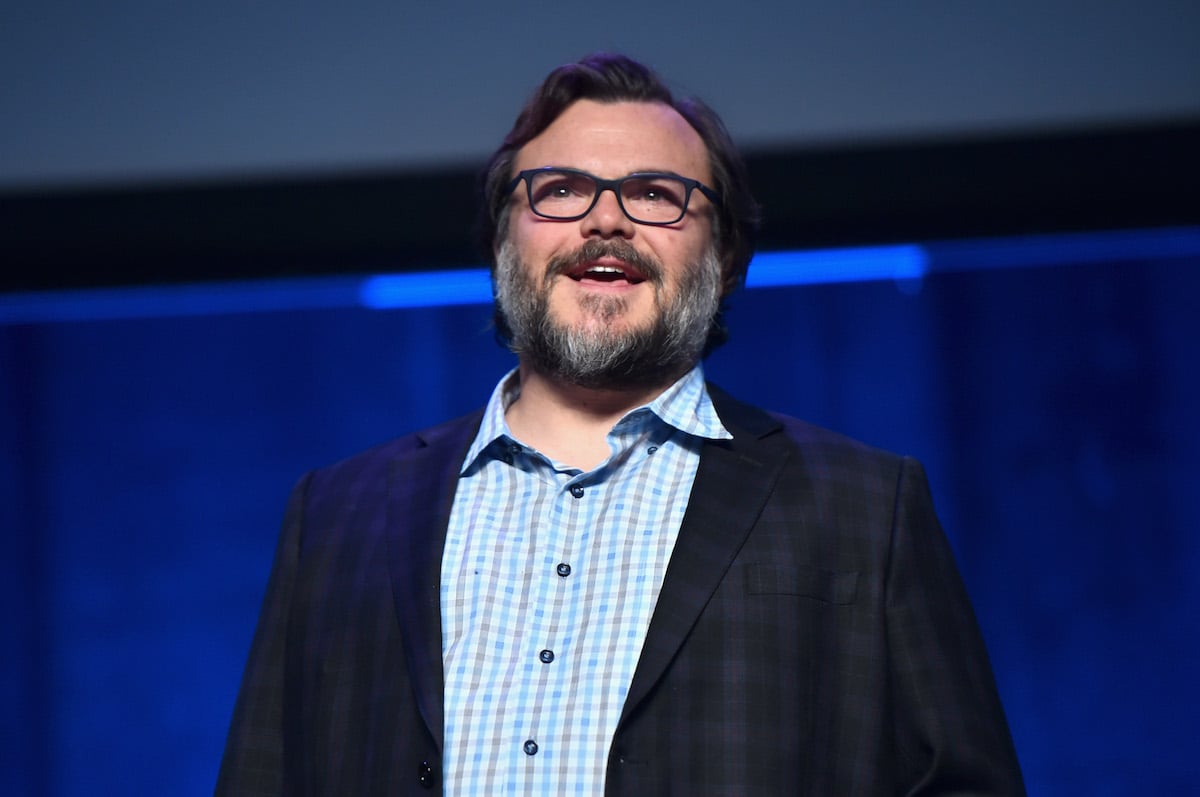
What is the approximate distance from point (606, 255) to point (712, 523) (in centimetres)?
37

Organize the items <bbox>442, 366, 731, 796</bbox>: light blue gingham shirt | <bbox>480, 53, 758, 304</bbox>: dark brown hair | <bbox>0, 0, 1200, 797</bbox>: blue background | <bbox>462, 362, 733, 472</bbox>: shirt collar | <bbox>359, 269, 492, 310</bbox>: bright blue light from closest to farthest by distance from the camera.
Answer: <bbox>442, 366, 731, 796</bbox>: light blue gingham shirt < <bbox>462, 362, 733, 472</bbox>: shirt collar < <bbox>480, 53, 758, 304</bbox>: dark brown hair < <bbox>0, 0, 1200, 797</bbox>: blue background < <bbox>359, 269, 492, 310</bbox>: bright blue light

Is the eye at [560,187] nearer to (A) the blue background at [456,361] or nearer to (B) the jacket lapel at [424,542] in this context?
(B) the jacket lapel at [424,542]

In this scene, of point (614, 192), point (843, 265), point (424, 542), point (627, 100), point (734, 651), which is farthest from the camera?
point (843, 265)

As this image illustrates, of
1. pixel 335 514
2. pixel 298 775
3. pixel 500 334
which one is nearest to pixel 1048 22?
pixel 500 334

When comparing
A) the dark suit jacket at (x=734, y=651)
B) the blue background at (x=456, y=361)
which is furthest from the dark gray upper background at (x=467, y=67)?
the dark suit jacket at (x=734, y=651)

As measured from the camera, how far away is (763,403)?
258cm

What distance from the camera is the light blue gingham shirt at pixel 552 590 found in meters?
1.44

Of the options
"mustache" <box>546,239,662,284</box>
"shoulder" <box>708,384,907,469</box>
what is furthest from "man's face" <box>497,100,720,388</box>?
"shoulder" <box>708,384,907,469</box>

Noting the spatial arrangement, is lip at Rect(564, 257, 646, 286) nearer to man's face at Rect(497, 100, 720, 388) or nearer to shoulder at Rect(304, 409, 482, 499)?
man's face at Rect(497, 100, 720, 388)

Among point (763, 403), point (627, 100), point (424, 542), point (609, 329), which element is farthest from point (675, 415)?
point (763, 403)

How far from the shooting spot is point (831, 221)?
254cm

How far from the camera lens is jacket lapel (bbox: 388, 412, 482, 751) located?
1.49 m

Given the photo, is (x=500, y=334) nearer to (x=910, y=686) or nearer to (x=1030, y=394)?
(x=910, y=686)

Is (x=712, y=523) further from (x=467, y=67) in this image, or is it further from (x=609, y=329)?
(x=467, y=67)
